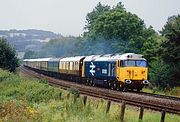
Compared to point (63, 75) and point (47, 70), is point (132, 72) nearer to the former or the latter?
point (63, 75)

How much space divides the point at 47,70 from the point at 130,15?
19075mm

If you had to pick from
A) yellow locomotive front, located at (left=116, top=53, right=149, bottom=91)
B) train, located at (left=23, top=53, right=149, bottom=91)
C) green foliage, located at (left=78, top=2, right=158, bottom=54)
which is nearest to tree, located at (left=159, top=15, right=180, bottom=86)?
train, located at (left=23, top=53, right=149, bottom=91)

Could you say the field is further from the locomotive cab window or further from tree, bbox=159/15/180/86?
tree, bbox=159/15/180/86

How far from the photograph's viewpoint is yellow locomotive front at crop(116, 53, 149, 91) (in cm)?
3422

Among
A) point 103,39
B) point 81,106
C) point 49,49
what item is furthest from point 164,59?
point 49,49

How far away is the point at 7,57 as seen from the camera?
54.8 metres

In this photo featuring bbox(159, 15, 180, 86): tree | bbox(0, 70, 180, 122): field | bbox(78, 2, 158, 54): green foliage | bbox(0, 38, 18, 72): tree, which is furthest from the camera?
bbox(78, 2, 158, 54): green foliage

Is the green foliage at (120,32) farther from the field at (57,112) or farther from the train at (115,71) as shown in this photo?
the field at (57,112)

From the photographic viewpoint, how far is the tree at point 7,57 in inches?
2126

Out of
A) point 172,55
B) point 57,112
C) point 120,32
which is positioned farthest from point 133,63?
point 120,32

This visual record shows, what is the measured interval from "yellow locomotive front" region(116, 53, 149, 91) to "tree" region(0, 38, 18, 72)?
896 inches

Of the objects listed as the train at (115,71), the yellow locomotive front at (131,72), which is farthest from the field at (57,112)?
the train at (115,71)

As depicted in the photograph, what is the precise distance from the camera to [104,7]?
106 metres

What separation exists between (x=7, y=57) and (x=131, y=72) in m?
24.3
